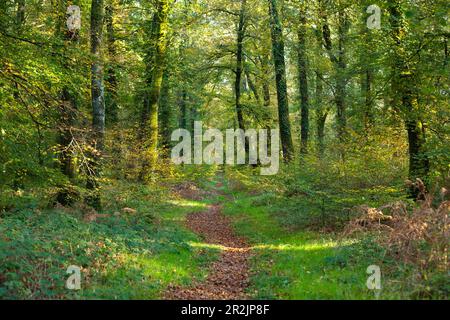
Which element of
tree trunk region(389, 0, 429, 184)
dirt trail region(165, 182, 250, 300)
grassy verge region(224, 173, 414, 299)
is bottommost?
dirt trail region(165, 182, 250, 300)

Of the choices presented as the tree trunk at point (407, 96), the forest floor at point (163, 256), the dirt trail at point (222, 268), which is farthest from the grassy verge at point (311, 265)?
the tree trunk at point (407, 96)

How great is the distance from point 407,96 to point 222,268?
818 centimetres

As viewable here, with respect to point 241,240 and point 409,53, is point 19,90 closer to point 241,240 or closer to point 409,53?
point 241,240

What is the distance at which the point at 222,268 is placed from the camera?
34.9ft

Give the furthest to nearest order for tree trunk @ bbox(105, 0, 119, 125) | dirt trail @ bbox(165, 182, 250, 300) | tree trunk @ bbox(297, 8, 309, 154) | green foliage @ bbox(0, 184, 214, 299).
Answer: tree trunk @ bbox(297, 8, 309, 154), tree trunk @ bbox(105, 0, 119, 125), dirt trail @ bbox(165, 182, 250, 300), green foliage @ bbox(0, 184, 214, 299)

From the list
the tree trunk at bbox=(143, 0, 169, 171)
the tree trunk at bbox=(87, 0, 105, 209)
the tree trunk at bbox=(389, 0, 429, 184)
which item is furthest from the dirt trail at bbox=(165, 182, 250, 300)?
the tree trunk at bbox=(389, 0, 429, 184)

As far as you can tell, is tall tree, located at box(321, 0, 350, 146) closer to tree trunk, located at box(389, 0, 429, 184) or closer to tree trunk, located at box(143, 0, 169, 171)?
tree trunk, located at box(389, 0, 429, 184)

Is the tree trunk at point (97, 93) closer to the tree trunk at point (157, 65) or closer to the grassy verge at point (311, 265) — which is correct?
the tree trunk at point (157, 65)

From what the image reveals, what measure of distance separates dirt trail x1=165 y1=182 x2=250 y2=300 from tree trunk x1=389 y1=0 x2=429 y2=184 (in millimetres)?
6038

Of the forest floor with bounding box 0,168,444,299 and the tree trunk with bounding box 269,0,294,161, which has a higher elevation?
the tree trunk with bounding box 269,0,294,161

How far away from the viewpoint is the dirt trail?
822cm

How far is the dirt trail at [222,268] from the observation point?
8.22 meters

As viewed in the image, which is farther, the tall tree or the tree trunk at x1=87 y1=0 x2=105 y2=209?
the tall tree

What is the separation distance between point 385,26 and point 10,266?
12196 millimetres
